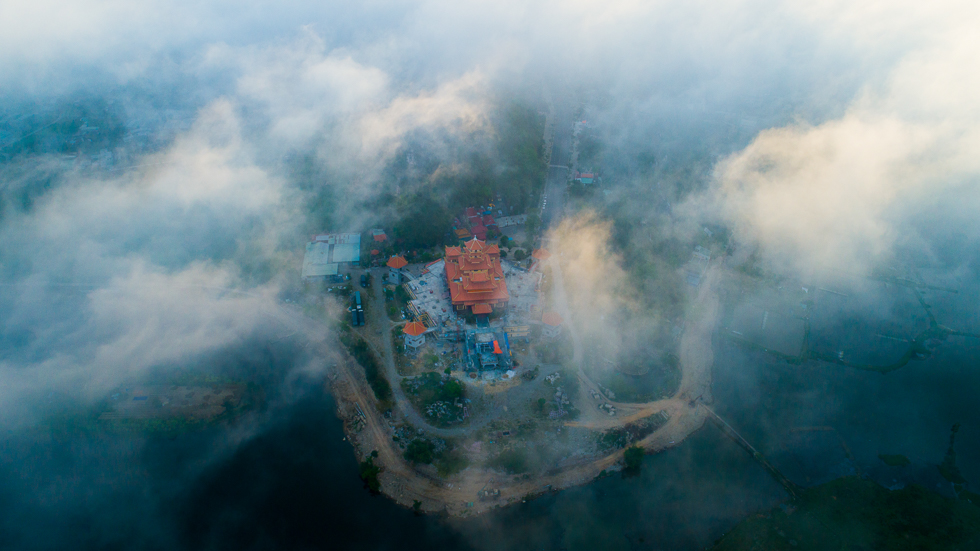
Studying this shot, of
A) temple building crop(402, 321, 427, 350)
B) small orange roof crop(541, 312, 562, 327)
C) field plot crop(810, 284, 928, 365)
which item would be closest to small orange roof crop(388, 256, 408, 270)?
temple building crop(402, 321, 427, 350)

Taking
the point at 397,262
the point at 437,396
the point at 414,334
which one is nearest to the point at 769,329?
the point at 437,396

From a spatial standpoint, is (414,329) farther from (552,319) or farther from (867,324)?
(867,324)

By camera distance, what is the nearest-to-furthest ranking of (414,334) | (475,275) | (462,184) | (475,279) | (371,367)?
1. (371,367)
2. (414,334)
3. (475,279)
4. (475,275)
5. (462,184)

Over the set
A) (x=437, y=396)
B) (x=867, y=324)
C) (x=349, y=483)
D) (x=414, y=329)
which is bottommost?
(x=867, y=324)

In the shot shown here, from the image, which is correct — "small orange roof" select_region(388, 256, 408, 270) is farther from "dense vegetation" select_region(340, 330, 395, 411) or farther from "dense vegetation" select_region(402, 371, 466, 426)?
"dense vegetation" select_region(402, 371, 466, 426)

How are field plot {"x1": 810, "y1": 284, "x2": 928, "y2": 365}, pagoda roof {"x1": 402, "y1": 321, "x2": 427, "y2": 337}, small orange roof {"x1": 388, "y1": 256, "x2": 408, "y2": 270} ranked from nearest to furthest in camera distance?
pagoda roof {"x1": 402, "y1": 321, "x2": 427, "y2": 337} < field plot {"x1": 810, "y1": 284, "x2": 928, "y2": 365} < small orange roof {"x1": 388, "y1": 256, "x2": 408, "y2": 270}

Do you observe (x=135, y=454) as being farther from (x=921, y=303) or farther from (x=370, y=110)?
(x=921, y=303)
